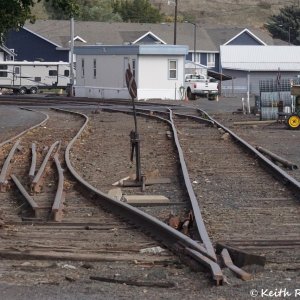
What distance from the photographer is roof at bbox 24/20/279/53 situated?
92.6 m

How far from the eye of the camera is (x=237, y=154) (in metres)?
20.9

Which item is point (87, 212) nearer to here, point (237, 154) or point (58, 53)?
point (237, 154)

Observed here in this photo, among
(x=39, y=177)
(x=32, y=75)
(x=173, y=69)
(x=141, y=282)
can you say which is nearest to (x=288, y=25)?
(x=32, y=75)

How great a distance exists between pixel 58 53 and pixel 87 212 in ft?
265

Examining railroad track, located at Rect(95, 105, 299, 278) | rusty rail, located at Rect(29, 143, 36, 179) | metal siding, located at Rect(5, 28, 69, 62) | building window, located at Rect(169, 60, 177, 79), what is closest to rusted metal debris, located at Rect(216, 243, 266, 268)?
railroad track, located at Rect(95, 105, 299, 278)

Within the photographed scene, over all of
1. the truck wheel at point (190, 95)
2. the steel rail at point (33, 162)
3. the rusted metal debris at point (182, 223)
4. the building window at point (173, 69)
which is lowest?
the truck wheel at point (190, 95)

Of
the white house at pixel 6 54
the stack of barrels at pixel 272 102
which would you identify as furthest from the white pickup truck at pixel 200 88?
the white house at pixel 6 54

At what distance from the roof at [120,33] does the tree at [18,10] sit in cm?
6464

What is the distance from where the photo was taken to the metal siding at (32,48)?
92.6 metres

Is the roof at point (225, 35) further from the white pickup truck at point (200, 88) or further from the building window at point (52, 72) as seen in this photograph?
the white pickup truck at point (200, 88)

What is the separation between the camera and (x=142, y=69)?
57.9 metres

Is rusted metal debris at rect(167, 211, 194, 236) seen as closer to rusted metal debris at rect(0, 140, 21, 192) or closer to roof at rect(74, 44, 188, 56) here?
rusted metal debris at rect(0, 140, 21, 192)

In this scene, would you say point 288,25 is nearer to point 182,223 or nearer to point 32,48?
point 32,48

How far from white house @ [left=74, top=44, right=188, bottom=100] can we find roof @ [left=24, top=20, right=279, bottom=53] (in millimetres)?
28467
